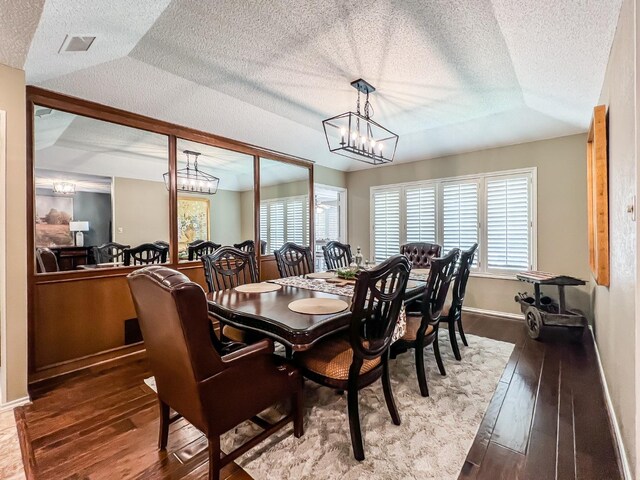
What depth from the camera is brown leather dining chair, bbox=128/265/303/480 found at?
122 cm

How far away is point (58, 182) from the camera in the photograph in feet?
9.02

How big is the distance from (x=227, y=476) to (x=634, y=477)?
6.24 ft

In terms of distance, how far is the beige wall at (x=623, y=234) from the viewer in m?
1.42

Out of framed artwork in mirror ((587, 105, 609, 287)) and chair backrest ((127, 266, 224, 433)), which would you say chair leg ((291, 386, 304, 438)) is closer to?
chair backrest ((127, 266, 224, 433))

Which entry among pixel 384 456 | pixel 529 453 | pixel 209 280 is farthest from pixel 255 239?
pixel 529 453

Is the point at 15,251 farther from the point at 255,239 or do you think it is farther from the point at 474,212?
the point at 474,212

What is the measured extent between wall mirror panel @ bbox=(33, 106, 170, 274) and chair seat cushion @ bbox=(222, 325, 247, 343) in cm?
145

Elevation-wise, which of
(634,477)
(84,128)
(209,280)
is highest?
(84,128)

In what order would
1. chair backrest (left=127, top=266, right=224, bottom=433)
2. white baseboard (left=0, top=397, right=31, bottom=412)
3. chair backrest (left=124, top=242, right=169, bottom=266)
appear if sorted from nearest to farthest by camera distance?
chair backrest (left=127, top=266, right=224, bottom=433)
white baseboard (left=0, top=397, right=31, bottom=412)
chair backrest (left=124, top=242, right=169, bottom=266)

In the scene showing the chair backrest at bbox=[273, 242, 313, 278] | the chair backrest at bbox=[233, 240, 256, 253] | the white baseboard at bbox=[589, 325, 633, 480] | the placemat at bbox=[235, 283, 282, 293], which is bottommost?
the white baseboard at bbox=[589, 325, 633, 480]

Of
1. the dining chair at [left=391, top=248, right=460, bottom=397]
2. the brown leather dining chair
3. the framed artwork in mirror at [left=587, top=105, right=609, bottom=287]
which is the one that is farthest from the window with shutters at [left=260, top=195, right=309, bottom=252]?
the framed artwork in mirror at [left=587, top=105, right=609, bottom=287]

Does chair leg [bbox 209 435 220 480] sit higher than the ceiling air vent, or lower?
lower

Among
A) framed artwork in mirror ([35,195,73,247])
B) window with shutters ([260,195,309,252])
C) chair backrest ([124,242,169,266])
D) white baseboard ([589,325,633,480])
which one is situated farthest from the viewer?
window with shutters ([260,195,309,252])

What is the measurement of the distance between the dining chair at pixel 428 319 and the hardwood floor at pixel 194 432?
0.52 metres
